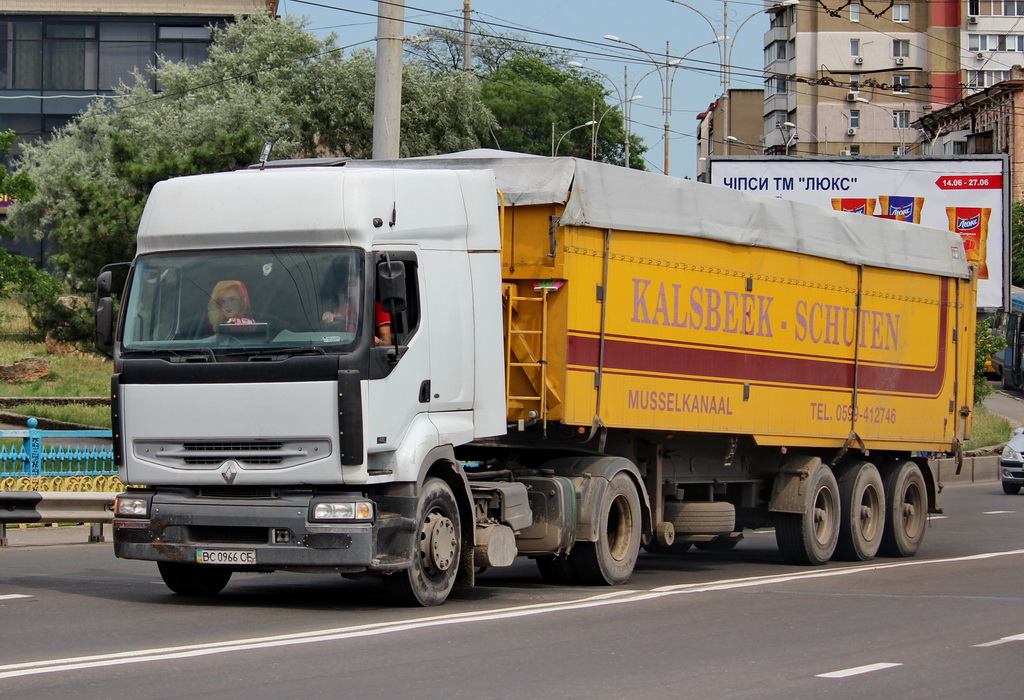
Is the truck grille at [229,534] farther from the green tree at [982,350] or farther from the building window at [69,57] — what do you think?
the building window at [69,57]

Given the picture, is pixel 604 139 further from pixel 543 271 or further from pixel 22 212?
pixel 543 271

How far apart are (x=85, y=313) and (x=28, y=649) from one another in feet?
68.4

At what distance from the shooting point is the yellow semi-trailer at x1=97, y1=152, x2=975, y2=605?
33.0ft

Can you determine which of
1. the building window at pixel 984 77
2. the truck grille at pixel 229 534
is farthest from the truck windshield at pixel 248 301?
the building window at pixel 984 77

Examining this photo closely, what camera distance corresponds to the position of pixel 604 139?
284 ft

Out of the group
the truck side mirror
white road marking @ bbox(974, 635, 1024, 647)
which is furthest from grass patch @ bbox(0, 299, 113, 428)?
white road marking @ bbox(974, 635, 1024, 647)

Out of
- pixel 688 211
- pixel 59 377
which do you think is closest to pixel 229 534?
pixel 688 211

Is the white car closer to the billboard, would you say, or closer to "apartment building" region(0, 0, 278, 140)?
the billboard

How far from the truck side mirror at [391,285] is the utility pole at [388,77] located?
23.0 feet

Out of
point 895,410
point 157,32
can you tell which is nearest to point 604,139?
point 157,32

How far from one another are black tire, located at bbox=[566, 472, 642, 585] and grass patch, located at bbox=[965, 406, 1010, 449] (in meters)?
23.4

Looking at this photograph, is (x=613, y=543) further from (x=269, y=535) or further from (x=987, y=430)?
(x=987, y=430)

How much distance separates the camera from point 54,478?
17625mm

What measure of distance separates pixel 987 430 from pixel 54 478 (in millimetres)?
28174
